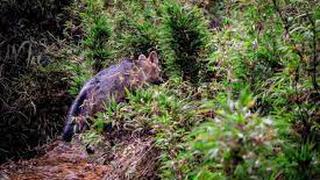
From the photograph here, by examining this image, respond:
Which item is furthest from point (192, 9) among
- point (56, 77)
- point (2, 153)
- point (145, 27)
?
point (2, 153)

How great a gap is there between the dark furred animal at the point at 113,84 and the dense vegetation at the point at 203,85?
0.14m

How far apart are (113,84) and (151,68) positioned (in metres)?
0.38

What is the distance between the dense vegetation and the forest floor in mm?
107

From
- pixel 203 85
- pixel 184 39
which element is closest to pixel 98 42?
pixel 184 39

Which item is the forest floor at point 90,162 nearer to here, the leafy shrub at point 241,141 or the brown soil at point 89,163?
the brown soil at point 89,163

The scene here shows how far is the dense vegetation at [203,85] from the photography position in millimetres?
1759

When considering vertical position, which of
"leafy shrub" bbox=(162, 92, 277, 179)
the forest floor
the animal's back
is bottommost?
the forest floor

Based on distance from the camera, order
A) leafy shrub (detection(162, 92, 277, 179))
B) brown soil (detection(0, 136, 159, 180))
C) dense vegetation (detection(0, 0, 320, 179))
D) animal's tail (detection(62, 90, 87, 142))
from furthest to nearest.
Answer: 1. animal's tail (detection(62, 90, 87, 142))
2. brown soil (detection(0, 136, 159, 180))
3. dense vegetation (detection(0, 0, 320, 179))
4. leafy shrub (detection(162, 92, 277, 179))

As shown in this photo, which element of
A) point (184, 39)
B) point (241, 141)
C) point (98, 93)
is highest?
point (184, 39)

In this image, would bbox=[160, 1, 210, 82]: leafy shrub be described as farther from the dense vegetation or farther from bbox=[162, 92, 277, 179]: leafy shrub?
bbox=[162, 92, 277, 179]: leafy shrub

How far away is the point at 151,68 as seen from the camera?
3939 mm

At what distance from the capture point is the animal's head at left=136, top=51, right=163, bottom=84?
3.92 meters

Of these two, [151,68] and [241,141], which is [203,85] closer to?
[151,68]

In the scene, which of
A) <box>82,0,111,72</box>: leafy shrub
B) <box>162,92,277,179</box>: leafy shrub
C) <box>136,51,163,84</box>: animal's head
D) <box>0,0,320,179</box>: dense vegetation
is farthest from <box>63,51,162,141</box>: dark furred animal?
<box>162,92,277,179</box>: leafy shrub
